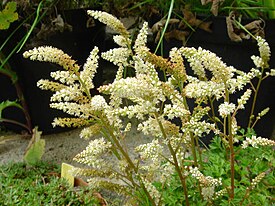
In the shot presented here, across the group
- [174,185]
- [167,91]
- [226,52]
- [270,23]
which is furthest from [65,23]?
[167,91]

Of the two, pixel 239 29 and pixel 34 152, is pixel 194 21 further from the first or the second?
pixel 34 152

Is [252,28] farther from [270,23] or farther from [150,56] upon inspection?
[150,56]

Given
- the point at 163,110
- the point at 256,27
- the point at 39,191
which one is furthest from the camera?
the point at 256,27

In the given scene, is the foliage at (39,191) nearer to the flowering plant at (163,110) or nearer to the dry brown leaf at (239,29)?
the flowering plant at (163,110)

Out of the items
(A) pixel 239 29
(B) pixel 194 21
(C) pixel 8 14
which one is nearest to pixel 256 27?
(A) pixel 239 29

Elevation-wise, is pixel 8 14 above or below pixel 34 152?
above

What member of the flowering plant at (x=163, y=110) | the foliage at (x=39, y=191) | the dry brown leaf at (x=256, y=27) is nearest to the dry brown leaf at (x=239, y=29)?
the dry brown leaf at (x=256, y=27)

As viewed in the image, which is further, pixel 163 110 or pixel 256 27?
pixel 256 27

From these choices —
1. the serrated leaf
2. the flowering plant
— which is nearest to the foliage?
the serrated leaf

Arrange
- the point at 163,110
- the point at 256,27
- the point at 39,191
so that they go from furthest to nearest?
the point at 256,27
the point at 39,191
the point at 163,110
